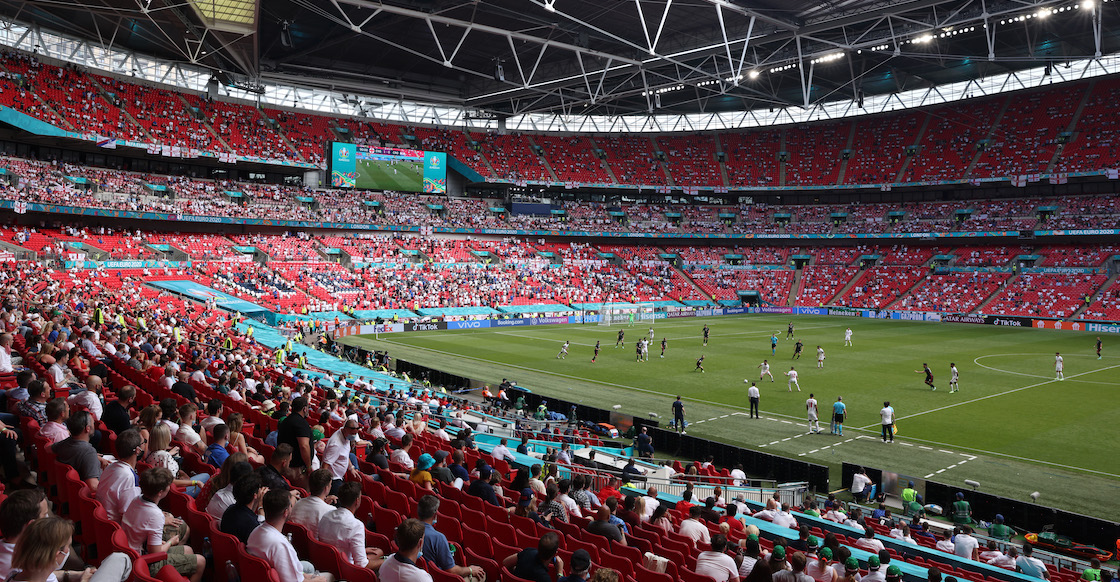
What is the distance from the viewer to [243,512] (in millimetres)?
5469

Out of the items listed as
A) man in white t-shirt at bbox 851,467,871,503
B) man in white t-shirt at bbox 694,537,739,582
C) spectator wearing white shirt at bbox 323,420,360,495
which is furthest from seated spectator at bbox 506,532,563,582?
man in white t-shirt at bbox 851,467,871,503

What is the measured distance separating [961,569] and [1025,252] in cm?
7307

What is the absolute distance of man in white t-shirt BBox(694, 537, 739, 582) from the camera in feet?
24.5

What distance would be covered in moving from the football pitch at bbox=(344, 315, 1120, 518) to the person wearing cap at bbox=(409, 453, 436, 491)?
41.3ft

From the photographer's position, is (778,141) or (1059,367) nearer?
(1059,367)

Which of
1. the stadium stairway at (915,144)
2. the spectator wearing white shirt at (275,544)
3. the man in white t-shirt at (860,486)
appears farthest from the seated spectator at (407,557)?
the stadium stairway at (915,144)

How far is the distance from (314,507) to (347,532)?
618 mm

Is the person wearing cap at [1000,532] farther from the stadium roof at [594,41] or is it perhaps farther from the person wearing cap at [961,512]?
the stadium roof at [594,41]

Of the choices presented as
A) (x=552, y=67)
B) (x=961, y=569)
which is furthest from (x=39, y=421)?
(x=552, y=67)

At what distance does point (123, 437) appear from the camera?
603 centimetres

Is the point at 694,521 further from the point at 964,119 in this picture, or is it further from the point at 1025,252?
the point at 964,119

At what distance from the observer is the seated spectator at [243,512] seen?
5.40 metres

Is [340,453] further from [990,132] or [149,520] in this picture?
[990,132]

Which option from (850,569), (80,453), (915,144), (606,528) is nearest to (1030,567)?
(850,569)
